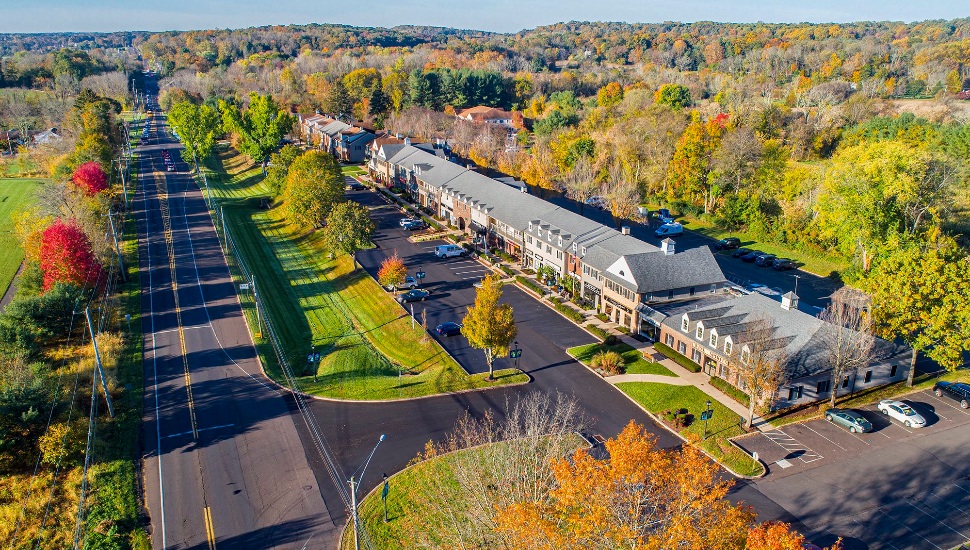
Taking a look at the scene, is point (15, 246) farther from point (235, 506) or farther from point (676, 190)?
point (676, 190)

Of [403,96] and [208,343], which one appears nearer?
[208,343]

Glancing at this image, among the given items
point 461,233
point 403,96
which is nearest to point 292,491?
point 461,233

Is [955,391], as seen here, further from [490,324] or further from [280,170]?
[280,170]

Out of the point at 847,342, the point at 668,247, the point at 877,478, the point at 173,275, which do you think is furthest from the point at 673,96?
the point at 877,478

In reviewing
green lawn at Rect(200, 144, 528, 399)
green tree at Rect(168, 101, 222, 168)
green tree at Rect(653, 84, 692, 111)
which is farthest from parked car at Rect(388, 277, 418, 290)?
green tree at Rect(653, 84, 692, 111)

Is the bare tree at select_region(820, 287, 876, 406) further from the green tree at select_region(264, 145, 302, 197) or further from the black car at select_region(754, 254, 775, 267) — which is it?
the green tree at select_region(264, 145, 302, 197)

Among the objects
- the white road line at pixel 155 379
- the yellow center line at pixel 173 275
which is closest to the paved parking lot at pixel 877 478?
the white road line at pixel 155 379
